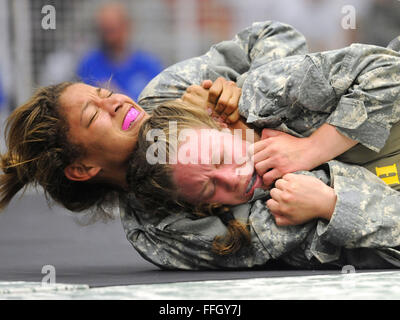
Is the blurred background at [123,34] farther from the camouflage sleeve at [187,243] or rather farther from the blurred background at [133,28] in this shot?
the camouflage sleeve at [187,243]

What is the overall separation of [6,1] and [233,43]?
16.3ft

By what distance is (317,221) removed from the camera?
2.54 metres

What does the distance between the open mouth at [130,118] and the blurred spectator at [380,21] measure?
3996 millimetres

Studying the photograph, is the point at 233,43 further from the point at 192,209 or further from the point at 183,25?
the point at 183,25

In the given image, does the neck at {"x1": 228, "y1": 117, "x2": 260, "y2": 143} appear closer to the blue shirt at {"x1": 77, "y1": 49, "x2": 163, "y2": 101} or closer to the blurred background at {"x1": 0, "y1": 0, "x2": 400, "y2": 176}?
the blue shirt at {"x1": 77, "y1": 49, "x2": 163, "y2": 101}

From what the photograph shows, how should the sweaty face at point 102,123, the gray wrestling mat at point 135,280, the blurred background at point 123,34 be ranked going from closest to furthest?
the gray wrestling mat at point 135,280, the sweaty face at point 102,123, the blurred background at point 123,34

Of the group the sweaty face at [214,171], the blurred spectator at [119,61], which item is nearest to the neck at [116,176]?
the sweaty face at [214,171]

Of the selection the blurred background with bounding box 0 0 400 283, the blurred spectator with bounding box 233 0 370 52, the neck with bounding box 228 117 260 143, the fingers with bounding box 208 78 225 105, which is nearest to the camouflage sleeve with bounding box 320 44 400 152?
the neck with bounding box 228 117 260 143

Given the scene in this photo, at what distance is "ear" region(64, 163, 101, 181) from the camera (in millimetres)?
2734

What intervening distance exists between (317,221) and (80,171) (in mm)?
765

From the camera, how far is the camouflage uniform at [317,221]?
8.20 feet

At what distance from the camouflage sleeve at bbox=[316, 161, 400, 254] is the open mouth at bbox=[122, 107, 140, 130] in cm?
63

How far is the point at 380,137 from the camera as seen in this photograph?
264cm
